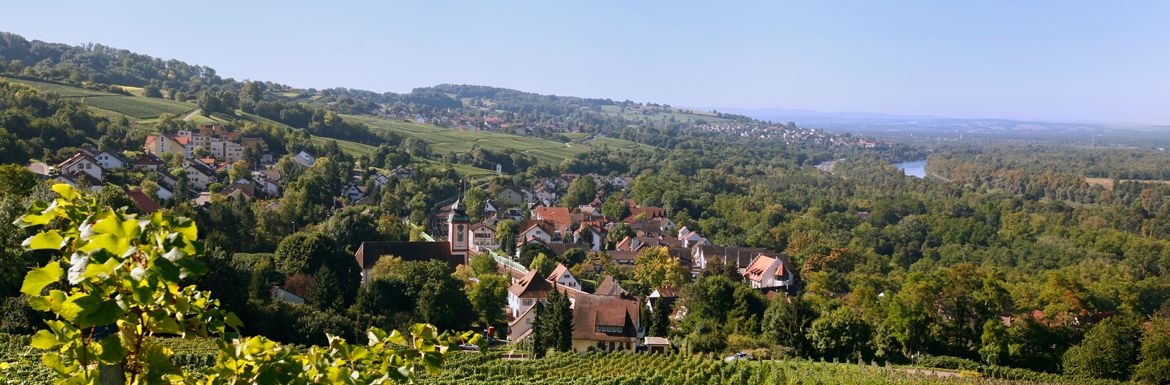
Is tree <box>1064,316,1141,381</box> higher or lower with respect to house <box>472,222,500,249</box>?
higher

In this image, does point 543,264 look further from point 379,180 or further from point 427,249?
point 379,180

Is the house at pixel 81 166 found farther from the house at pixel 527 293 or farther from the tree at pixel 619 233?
the tree at pixel 619 233

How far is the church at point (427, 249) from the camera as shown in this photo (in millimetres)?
33719

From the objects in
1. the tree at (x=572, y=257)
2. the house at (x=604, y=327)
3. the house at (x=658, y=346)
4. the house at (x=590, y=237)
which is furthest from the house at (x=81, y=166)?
the house at (x=658, y=346)

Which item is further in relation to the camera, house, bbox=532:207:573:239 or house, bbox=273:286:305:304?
house, bbox=532:207:573:239

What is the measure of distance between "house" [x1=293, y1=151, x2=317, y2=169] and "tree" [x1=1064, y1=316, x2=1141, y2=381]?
50.3 meters

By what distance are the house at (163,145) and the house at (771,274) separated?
124 feet

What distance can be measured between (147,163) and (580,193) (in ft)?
112

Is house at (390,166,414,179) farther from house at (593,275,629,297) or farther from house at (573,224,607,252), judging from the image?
house at (593,275,629,297)

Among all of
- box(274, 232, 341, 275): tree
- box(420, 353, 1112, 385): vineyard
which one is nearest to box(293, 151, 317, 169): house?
box(274, 232, 341, 275): tree

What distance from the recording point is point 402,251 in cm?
3403

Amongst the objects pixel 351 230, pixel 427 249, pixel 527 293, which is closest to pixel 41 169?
pixel 351 230

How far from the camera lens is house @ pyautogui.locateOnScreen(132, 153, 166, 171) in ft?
150

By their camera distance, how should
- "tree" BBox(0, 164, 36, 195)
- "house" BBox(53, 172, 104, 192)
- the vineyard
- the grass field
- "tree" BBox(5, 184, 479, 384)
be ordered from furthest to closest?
the grass field < "house" BBox(53, 172, 104, 192) < "tree" BBox(0, 164, 36, 195) < the vineyard < "tree" BBox(5, 184, 479, 384)
